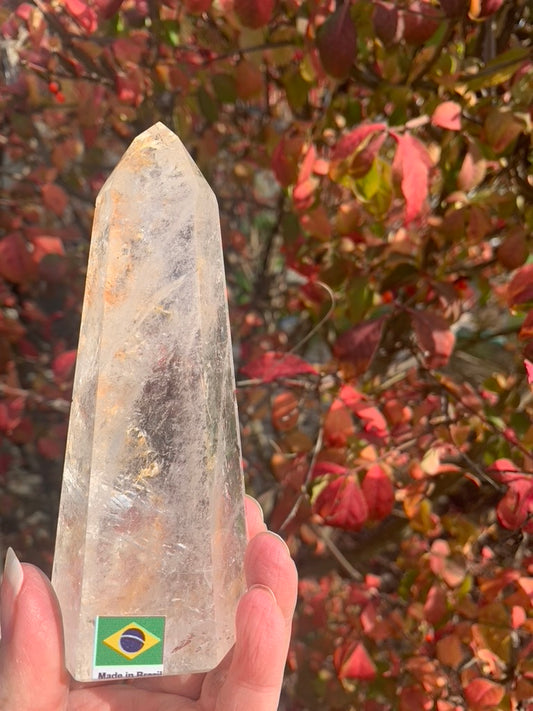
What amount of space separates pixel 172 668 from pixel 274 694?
0.14 m

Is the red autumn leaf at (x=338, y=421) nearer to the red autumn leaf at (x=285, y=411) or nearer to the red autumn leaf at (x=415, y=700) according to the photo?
the red autumn leaf at (x=285, y=411)

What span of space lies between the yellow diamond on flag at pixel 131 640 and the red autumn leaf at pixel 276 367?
613 millimetres

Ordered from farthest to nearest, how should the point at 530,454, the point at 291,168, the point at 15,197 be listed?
the point at 15,197 → the point at 291,168 → the point at 530,454

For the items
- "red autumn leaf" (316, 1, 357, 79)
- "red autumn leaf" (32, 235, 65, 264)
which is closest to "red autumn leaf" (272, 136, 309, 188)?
"red autumn leaf" (316, 1, 357, 79)

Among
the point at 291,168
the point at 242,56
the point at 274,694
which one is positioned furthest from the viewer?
the point at 242,56

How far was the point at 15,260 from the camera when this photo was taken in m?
1.79

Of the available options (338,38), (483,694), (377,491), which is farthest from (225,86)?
(483,694)

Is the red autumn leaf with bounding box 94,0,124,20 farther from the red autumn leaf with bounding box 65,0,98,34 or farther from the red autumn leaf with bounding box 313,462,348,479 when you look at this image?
the red autumn leaf with bounding box 313,462,348,479

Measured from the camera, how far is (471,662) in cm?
139

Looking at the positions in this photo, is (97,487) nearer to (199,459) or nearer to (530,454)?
(199,459)

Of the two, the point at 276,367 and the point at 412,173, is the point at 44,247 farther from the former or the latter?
the point at 412,173

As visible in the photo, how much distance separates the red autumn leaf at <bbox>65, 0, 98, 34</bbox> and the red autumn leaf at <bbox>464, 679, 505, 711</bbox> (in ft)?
4.86

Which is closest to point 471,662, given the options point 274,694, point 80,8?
point 274,694

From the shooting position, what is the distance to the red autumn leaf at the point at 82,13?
4.42 feet
